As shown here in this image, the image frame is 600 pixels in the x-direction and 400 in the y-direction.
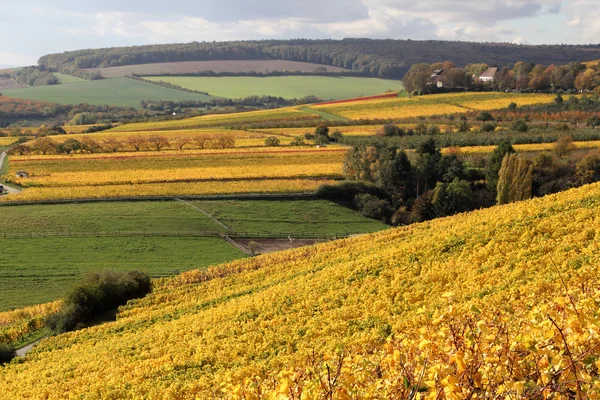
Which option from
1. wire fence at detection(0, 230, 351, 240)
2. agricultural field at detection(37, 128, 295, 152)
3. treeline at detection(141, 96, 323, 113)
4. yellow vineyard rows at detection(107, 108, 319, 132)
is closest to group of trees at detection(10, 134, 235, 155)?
agricultural field at detection(37, 128, 295, 152)

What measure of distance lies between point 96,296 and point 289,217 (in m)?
28.3

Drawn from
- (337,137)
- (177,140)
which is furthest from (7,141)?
(337,137)

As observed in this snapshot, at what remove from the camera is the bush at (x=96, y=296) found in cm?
3625

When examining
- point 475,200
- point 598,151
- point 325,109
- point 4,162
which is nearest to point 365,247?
point 475,200

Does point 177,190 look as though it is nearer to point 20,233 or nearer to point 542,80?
point 20,233

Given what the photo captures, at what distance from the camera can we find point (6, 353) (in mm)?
32531

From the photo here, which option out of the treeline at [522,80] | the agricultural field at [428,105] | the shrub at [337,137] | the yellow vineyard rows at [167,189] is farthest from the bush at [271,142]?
the treeline at [522,80]

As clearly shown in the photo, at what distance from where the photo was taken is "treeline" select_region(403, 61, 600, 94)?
13638 centimetres

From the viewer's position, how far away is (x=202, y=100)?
7047 inches

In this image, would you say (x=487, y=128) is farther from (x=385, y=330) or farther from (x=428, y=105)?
(x=385, y=330)

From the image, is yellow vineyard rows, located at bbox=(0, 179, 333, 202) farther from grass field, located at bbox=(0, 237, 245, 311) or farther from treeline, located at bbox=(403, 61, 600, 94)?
treeline, located at bbox=(403, 61, 600, 94)

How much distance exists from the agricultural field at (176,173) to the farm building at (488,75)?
85.0 meters

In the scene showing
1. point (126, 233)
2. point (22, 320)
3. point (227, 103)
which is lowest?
point (22, 320)

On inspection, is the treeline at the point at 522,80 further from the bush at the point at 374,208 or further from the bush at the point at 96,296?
the bush at the point at 96,296
